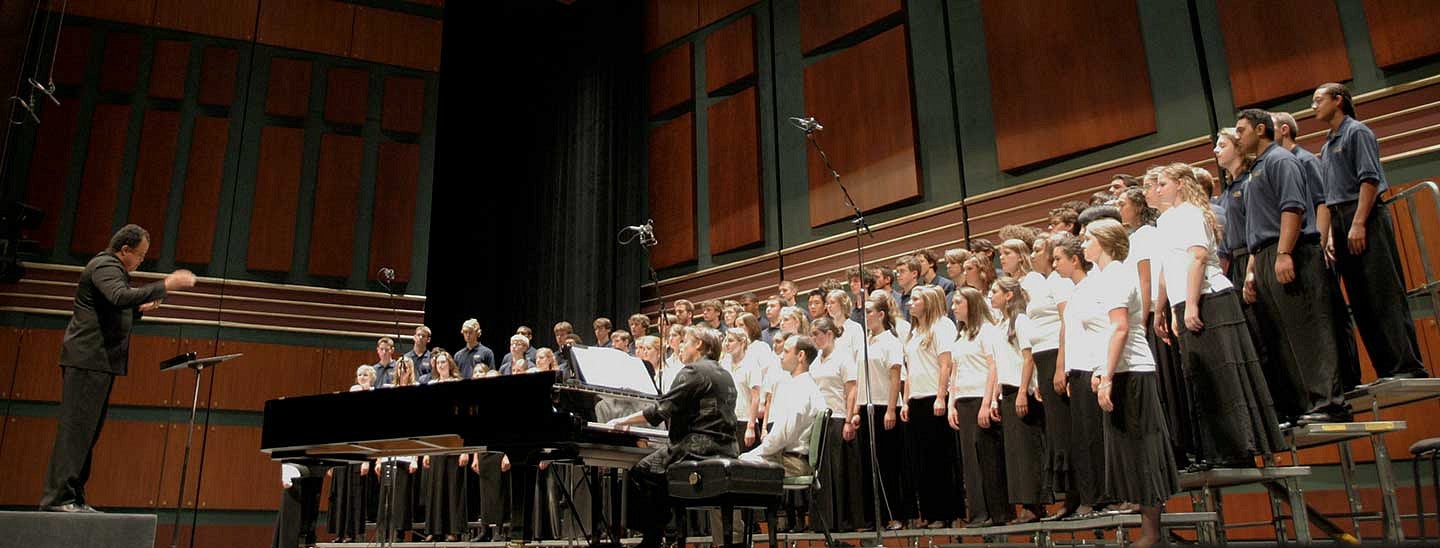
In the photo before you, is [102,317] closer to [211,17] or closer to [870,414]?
[870,414]

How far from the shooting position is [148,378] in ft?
29.1

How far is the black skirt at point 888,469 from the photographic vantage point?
17.5 feet

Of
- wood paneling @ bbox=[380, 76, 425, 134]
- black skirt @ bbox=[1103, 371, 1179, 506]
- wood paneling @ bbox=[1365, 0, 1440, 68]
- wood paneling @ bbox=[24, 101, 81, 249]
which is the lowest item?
black skirt @ bbox=[1103, 371, 1179, 506]

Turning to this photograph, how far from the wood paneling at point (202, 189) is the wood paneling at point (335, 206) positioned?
34.5 inches

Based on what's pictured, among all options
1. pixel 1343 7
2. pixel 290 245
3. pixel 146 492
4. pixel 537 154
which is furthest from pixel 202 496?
pixel 1343 7

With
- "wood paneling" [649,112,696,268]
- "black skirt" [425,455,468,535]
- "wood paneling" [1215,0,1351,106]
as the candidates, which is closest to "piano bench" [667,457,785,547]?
"black skirt" [425,455,468,535]

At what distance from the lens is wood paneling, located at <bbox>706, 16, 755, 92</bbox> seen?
373 inches

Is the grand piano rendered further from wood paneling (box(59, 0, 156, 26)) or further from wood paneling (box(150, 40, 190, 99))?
wood paneling (box(59, 0, 156, 26))

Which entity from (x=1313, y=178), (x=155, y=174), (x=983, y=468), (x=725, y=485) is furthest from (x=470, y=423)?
(x=155, y=174)

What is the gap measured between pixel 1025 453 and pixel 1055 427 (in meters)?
0.30

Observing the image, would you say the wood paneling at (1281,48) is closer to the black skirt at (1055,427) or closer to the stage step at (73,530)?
the black skirt at (1055,427)

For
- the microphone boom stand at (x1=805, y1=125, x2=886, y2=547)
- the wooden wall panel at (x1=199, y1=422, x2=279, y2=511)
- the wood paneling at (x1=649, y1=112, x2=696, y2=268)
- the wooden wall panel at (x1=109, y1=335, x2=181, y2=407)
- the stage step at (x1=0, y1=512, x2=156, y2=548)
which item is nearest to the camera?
the stage step at (x1=0, y1=512, x2=156, y2=548)

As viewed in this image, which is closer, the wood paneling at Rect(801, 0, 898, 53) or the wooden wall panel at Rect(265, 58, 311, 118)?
the wood paneling at Rect(801, 0, 898, 53)

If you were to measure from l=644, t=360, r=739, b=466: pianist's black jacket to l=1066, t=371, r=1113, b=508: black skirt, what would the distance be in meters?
1.47
